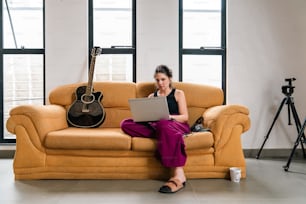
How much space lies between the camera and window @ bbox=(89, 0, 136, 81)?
13.4 feet

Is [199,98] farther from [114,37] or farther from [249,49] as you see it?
[114,37]

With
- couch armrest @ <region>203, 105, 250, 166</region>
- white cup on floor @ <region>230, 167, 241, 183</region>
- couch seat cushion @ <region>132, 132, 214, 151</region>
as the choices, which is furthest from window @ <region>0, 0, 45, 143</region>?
white cup on floor @ <region>230, 167, 241, 183</region>

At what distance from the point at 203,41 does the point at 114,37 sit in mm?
1159

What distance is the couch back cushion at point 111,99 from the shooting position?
352 cm

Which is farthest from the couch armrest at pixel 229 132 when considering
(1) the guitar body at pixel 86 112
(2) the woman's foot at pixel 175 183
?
(1) the guitar body at pixel 86 112

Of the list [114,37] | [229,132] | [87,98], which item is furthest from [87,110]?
Result: [229,132]

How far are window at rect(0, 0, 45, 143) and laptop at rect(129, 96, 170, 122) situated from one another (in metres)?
1.84

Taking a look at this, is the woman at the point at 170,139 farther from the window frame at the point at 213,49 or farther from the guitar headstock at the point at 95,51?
the window frame at the point at 213,49

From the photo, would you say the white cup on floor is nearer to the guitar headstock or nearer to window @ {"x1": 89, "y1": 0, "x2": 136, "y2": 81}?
window @ {"x1": 89, "y1": 0, "x2": 136, "y2": 81}

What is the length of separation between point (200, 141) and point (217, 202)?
0.65 meters

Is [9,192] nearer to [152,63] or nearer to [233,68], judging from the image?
[152,63]

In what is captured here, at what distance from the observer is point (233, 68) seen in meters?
3.97

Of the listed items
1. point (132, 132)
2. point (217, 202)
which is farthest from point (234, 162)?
point (132, 132)

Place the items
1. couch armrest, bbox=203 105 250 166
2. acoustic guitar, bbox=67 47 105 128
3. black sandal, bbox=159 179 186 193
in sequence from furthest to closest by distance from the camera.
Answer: acoustic guitar, bbox=67 47 105 128
couch armrest, bbox=203 105 250 166
black sandal, bbox=159 179 186 193
